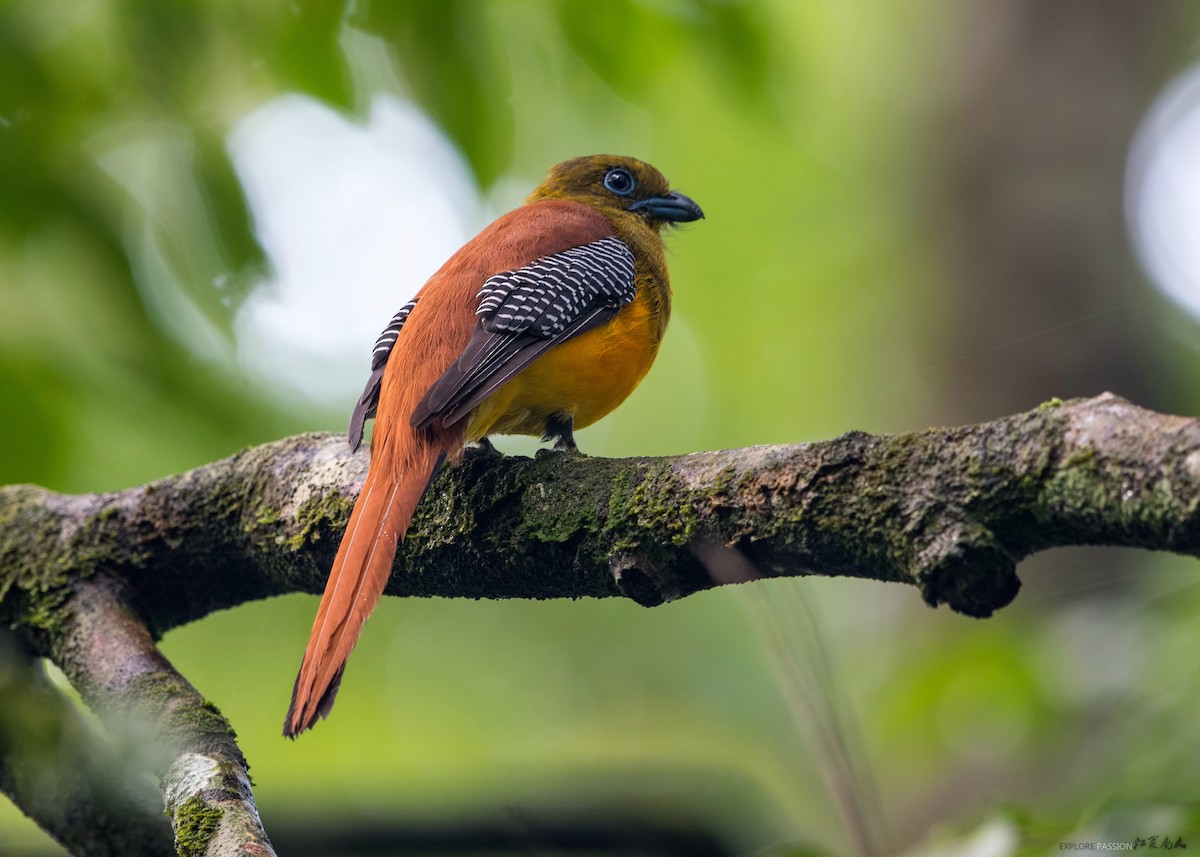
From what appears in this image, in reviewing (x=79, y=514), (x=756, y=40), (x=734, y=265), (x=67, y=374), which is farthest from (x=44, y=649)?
(x=734, y=265)

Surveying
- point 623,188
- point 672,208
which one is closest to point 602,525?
point 672,208

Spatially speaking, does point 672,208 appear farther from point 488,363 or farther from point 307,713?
point 307,713

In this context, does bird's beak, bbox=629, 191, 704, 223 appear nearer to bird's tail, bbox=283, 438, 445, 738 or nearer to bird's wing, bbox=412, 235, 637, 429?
bird's wing, bbox=412, 235, 637, 429

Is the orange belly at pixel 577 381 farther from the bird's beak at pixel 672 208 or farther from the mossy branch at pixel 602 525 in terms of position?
the bird's beak at pixel 672 208

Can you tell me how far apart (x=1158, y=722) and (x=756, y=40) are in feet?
7.03

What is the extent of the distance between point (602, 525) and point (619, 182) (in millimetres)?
3312

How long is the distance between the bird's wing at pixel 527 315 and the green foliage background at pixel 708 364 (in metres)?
0.38

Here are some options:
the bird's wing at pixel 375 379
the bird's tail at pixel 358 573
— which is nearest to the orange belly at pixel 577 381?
the bird's wing at pixel 375 379

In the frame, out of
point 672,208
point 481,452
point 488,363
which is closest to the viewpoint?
point 481,452

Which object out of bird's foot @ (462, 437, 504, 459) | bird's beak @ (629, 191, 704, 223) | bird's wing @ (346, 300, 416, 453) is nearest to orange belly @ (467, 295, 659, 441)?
bird's foot @ (462, 437, 504, 459)

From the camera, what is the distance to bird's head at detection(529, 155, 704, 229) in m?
5.20

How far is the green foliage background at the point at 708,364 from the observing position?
3.17m

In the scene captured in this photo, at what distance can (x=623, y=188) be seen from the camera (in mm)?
5273

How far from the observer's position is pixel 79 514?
321 cm
